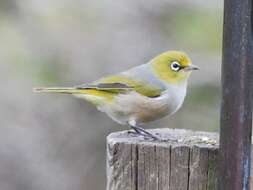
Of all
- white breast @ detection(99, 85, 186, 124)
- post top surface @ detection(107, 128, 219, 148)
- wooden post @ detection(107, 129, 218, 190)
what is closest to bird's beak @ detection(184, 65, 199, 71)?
white breast @ detection(99, 85, 186, 124)

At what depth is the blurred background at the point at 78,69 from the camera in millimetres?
7949

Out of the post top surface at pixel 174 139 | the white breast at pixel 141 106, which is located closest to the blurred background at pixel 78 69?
the white breast at pixel 141 106

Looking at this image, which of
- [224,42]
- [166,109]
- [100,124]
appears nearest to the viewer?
[224,42]

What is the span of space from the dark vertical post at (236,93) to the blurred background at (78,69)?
4.48 metres

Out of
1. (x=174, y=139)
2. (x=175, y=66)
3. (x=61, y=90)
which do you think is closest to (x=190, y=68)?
(x=175, y=66)

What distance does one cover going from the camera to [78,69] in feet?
26.8

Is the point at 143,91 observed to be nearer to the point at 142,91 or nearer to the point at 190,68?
the point at 142,91

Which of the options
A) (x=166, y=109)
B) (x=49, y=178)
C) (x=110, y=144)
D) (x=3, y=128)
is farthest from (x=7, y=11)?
(x=110, y=144)

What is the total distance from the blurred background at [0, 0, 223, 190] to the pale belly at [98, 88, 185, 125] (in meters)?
2.81

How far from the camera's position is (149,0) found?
827 cm

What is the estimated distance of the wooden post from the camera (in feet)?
10.8

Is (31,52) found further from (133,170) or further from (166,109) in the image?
(133,170)

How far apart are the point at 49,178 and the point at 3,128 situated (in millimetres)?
735

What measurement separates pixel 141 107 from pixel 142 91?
5.7 inches
